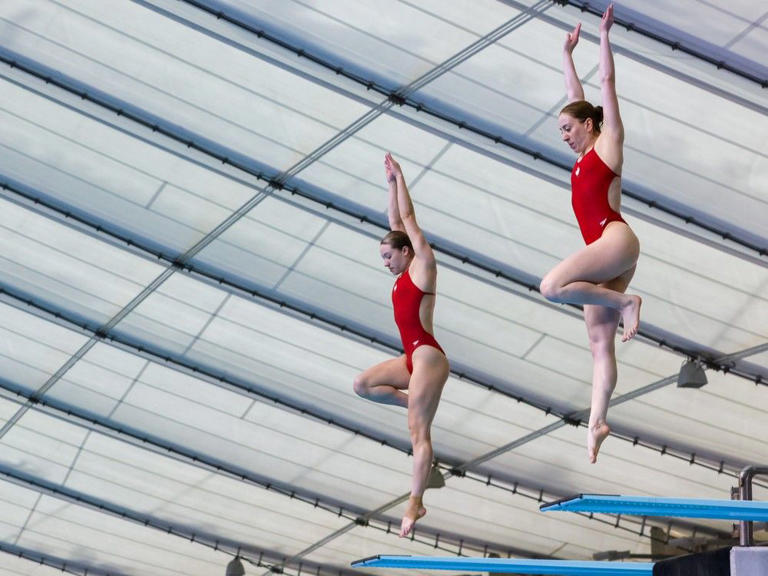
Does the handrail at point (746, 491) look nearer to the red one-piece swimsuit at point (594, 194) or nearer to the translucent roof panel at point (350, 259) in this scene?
the red one-piece swimsuit at point (594, 194)

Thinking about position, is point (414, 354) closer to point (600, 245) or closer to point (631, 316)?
point (600, 245)

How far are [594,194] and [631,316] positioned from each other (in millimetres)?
1121

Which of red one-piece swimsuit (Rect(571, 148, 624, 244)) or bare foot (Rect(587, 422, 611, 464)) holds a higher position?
red one-piece swimsuit (Rect(571, 148, 624, 244))

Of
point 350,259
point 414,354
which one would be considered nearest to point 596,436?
point 414,354

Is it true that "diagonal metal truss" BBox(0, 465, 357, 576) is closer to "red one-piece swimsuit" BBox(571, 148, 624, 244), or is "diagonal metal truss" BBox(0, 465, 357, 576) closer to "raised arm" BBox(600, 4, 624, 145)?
"red one-piece swimsuit" BBox(571, 148, 624, 244)

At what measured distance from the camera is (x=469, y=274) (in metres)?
24.2

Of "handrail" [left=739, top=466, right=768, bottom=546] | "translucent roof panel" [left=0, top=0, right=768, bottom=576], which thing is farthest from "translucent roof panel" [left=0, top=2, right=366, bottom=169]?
"handrail" [left=739, top=466, right=768, bottom=546]

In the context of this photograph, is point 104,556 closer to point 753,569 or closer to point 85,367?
point 85,367

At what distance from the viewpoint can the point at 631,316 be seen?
10305 mm

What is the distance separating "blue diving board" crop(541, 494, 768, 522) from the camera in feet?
29.9

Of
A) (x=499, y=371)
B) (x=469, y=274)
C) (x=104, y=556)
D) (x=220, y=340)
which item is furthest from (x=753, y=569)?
(x=104, y=556)

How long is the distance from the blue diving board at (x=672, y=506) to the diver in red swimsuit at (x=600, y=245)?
103cm

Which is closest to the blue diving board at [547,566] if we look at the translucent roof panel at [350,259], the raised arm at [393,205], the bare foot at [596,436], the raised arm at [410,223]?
the bare foot at [596,436]

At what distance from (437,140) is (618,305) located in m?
→ 11.3
